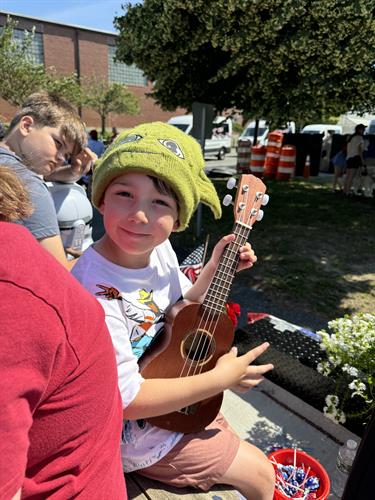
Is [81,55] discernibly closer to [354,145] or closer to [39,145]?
[354,145]

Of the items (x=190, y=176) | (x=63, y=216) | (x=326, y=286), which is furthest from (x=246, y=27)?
(x=190, y=176)

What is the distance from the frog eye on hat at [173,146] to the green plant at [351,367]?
1.56m

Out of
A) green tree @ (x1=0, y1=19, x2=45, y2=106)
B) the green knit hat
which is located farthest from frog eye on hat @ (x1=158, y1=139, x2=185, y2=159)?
green tree @ (x1=0, y1=19, x2=45, y2=106)

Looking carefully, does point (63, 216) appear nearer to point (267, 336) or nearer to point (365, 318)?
point (267, 336)

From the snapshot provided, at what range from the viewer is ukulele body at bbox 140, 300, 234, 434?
1418 mm

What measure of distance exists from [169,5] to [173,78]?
165cm

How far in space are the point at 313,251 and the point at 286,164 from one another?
26.4 feet

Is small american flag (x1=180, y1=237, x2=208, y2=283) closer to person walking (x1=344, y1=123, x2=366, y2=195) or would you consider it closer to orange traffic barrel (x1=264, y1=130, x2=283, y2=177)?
person walking (x1=344, y1=123, x2=366, y2=195)

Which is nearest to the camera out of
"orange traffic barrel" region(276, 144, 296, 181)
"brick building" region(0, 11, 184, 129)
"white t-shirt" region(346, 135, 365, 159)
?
"white t-shirt" region(346, 135, 365, 159)

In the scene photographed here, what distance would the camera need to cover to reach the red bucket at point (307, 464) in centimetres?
173

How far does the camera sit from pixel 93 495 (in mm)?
866

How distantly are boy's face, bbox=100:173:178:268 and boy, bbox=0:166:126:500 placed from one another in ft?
1.43

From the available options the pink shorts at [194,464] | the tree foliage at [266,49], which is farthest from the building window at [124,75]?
the pink shorts at [194,464]

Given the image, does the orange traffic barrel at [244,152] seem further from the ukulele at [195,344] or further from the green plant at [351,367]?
the ukulele at [195,344]
